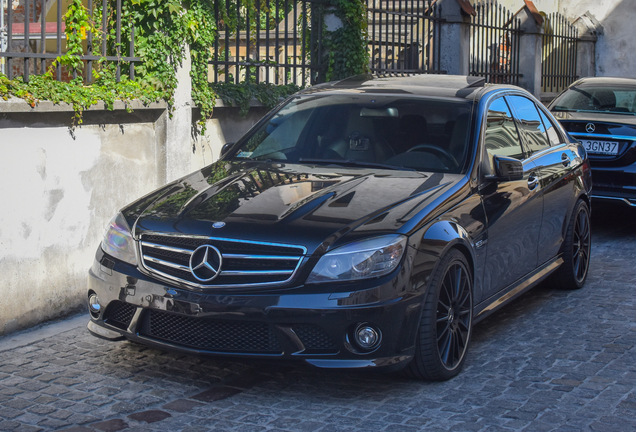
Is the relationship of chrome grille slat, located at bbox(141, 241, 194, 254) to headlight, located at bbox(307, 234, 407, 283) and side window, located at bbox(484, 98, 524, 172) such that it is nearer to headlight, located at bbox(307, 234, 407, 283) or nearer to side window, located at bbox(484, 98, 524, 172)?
headlight, located at bbox(307, 234, 407, 283)

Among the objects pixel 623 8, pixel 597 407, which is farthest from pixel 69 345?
pixel 623 8

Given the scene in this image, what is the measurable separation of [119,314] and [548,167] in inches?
134

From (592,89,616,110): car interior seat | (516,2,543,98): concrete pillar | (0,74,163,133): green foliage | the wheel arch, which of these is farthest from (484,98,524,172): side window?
(516,2,543,98): concrete pillar

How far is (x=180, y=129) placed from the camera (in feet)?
23.9

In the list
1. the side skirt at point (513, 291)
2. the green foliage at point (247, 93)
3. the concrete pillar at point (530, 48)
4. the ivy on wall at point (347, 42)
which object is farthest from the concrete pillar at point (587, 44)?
the side skirt at point (513, 291)

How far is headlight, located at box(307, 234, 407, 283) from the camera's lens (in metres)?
4.00

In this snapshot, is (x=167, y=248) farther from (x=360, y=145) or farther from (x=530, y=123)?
(x=530, y=123)

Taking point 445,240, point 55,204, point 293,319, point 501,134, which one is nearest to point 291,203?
point 293,319

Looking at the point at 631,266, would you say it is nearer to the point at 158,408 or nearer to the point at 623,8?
the point at 158,408

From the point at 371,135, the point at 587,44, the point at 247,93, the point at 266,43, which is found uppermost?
the point at 587,44

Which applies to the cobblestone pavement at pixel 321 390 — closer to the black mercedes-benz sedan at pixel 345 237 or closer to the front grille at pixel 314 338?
the front grille at pixel 314 338

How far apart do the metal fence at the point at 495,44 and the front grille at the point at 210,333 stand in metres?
10.5

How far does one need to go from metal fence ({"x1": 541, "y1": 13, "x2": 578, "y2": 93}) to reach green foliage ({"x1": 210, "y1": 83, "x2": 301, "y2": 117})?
975 cm

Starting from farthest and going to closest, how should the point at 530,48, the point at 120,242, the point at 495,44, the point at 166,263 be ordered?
1. the point at 530,48
2. the point at 495,44
3. the point at 120,242
4. the point at 166,263
